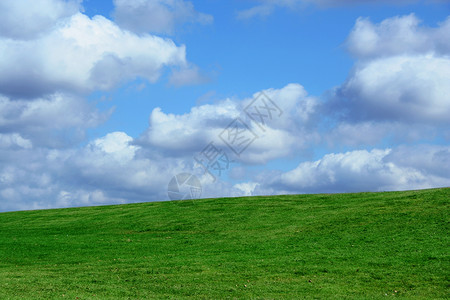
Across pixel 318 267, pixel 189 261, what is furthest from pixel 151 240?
pixel 318 267

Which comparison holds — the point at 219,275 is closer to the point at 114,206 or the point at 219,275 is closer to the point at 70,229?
the point at 70,229

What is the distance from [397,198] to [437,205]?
208 inches

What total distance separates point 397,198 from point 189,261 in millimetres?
23235

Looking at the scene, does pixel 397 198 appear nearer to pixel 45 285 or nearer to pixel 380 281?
pixel 380 281

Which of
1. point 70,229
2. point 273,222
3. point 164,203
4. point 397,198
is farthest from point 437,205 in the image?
point 70,229

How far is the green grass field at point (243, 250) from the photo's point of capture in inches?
708

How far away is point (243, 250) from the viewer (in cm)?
2645

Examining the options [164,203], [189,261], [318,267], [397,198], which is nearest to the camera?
[318,267]

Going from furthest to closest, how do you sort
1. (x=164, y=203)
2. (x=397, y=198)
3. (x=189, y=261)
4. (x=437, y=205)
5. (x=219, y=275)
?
(x=164, y=203) < (x=397, y=198) < (x=437, y=205) < (x=189, y=261) < (x=219, y=275)

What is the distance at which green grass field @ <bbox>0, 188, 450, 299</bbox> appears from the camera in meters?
18.0

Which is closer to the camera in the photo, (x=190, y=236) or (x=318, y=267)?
(x=318, y=267)

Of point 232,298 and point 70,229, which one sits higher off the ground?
point 70,229

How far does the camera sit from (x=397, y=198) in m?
39.5

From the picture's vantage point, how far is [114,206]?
51.3 m
